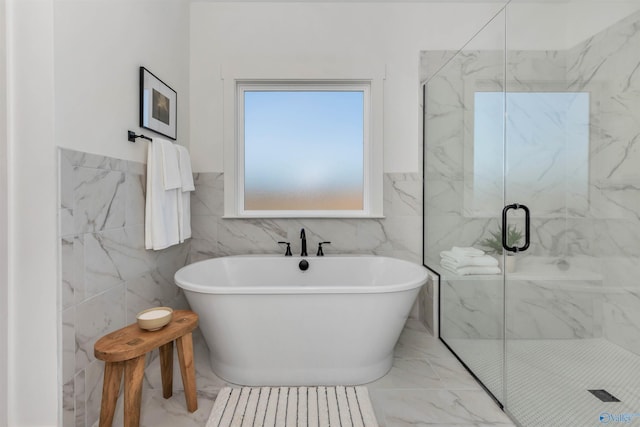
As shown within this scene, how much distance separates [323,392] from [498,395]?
92 cm

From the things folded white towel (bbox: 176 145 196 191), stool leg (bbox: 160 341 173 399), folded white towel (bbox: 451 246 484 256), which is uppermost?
folded white towel (bbox: 176 145 196 191)

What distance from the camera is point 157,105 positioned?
7.00ft

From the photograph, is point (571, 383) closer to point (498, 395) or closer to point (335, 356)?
point (498, 395)

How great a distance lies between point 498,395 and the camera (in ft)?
5.55

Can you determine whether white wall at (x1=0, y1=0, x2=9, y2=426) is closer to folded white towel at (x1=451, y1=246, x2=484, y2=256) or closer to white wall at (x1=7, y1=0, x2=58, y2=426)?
white wall at (x1=7, y1=0, x2=58, y2=426)

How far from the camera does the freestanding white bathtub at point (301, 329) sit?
168cm

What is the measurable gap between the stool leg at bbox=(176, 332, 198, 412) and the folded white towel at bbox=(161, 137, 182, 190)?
94cm

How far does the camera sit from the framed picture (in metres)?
1.96

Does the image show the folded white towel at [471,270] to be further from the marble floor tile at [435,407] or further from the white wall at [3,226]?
the white wall at [3,226]

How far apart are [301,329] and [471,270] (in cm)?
112

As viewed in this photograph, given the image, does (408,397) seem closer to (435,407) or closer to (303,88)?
(435,407)

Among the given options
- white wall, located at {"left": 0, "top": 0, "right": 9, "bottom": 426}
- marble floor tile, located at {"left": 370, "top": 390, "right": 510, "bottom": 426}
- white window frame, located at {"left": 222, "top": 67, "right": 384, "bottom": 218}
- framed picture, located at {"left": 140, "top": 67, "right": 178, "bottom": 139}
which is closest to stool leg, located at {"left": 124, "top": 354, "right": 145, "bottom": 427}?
white wall, located at {"left": 0, "top": 0, "right": 9, "bottom": 426}

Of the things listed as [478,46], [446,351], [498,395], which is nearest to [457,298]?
[446,351]

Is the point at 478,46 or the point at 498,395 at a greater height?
the point at 478,46
